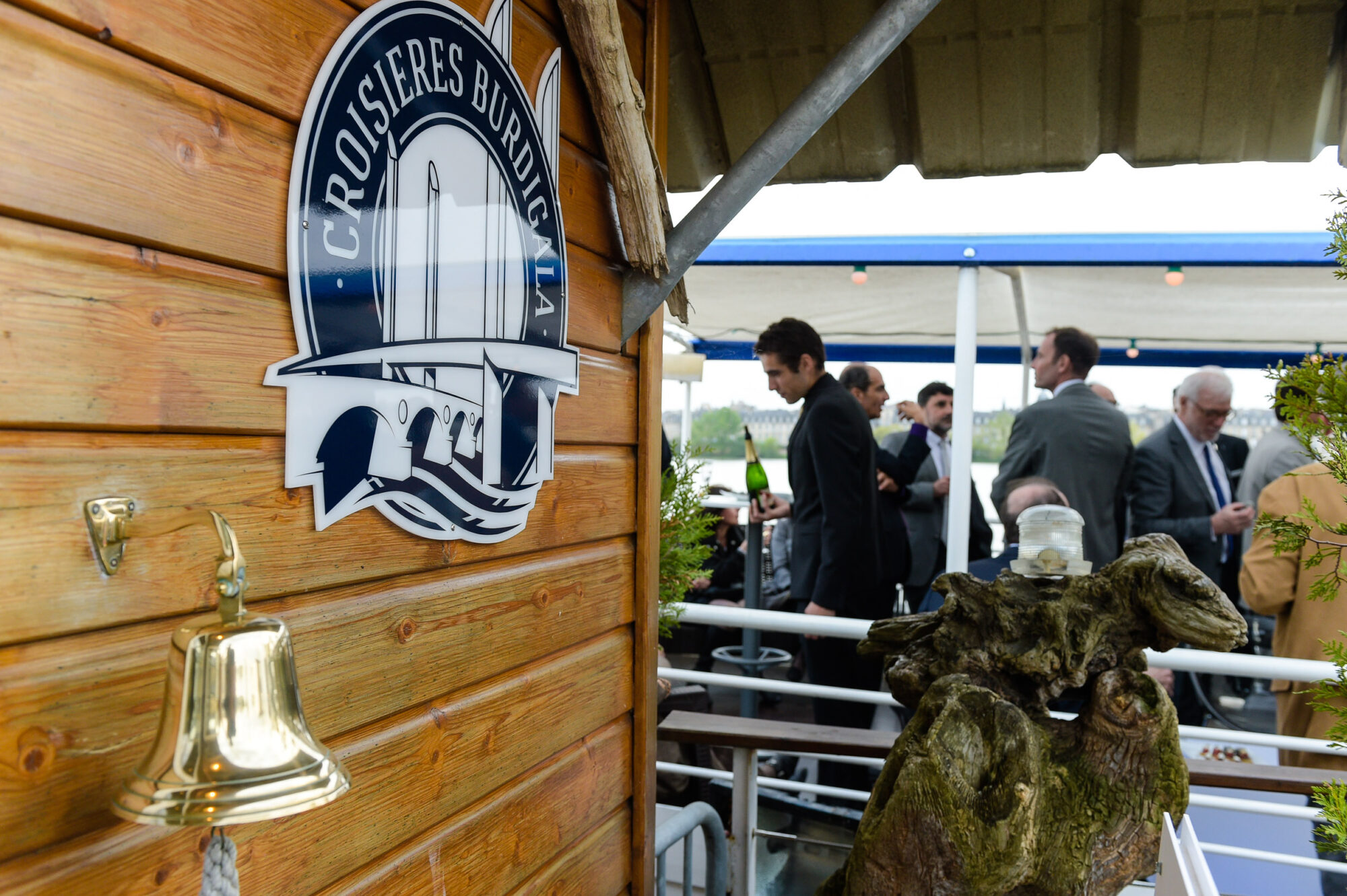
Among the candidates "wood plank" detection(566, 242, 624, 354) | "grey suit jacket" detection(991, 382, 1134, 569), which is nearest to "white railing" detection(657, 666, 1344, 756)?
"grey suit jacket" detection(991, 382, 1134, 569)

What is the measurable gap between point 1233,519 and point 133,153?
4.27m

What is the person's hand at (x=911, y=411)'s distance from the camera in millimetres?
5262

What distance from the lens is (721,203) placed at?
1.89 meters

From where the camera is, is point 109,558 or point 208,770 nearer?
point 208,770

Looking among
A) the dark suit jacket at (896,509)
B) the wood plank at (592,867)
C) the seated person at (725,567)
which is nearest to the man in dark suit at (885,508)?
the dark suit jacket at (896,509)

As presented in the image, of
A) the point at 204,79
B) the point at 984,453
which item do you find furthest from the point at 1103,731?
the point at 984,453

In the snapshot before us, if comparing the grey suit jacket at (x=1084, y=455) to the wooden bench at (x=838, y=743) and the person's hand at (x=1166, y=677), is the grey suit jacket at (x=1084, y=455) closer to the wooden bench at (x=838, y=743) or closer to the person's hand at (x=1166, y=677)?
the person's hand at (x=1166, y=677)

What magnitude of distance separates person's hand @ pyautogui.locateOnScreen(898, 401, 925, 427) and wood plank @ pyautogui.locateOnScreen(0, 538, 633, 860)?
11.6ft

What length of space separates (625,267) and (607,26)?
475 mm

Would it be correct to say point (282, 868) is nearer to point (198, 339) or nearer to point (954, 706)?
point (198, 339)

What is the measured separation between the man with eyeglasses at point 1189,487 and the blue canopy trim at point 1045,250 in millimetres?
704

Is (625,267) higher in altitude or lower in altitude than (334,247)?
higher

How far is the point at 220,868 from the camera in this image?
2.68ft

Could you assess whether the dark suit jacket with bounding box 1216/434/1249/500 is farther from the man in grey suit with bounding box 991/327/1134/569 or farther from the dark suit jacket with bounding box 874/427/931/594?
the man in grey suit with bounding box 991/327/1134/569
